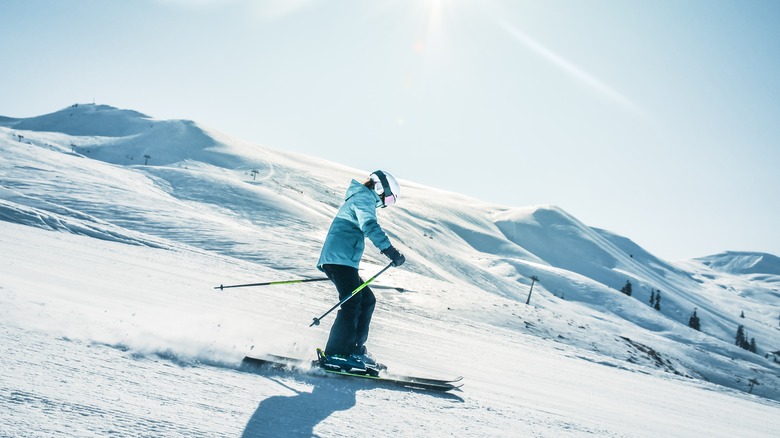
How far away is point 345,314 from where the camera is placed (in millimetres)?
5094

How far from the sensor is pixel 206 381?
3.39 meters

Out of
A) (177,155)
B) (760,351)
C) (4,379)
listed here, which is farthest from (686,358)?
(760,351)

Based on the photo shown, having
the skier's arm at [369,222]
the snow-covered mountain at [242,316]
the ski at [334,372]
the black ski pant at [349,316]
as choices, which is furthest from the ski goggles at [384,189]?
the snow-covered mountain at [242,316]

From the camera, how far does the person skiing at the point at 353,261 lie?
16.2 feet

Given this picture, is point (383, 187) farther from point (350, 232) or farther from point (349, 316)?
point (349, 316)

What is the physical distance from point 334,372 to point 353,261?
1.31m

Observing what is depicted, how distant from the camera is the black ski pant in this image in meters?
5.00

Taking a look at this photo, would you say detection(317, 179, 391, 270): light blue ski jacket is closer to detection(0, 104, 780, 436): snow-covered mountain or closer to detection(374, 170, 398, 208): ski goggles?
detection(374, 170, 398, 208): ski goggles

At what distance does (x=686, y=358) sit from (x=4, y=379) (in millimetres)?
53083

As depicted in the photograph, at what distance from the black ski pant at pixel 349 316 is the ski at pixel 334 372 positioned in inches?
11.8

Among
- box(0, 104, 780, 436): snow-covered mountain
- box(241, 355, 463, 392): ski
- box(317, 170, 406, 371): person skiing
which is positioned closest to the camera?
box(0, 104, 780, 436): snow-covered mountain

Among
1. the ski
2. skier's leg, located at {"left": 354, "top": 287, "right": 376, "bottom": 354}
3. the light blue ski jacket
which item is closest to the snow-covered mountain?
the ski

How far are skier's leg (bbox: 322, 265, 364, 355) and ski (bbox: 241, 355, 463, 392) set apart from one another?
0.95 ft

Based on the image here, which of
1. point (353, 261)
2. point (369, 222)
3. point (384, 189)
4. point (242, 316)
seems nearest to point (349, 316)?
point (353, 261)
